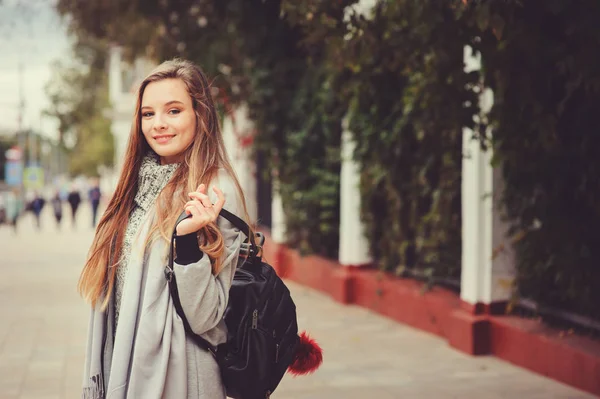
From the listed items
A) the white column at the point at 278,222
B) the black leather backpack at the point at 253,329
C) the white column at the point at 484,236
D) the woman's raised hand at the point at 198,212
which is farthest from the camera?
the white column at the point at 278,222

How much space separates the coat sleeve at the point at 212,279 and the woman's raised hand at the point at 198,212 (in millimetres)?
86

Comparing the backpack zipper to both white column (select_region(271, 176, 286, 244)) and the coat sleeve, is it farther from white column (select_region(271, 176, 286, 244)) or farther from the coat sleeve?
white column (select_region(271, 176, 286, 244))

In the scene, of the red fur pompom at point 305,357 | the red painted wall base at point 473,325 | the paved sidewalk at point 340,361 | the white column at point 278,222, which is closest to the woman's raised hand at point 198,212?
the red fur pompom at point 305,357

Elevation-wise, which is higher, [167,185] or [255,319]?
[167,185]

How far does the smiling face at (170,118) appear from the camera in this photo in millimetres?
2777

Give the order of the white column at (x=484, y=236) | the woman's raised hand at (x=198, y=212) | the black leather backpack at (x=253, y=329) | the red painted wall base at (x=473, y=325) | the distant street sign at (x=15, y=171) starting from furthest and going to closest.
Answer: the distant street sign at (x=15, y=171), the white column at (x=484, y=236), the red painted wall base at (x=473, y=325), the black leather backpack at (x=253, y=329), the woman's raised hand at (x=198, y=212)

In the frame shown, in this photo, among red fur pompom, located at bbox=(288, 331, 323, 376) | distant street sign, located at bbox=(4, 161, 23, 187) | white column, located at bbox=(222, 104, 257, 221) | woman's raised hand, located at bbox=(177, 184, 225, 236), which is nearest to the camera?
woman's raised hand, located at bbox=(177, 184, 225, 236)

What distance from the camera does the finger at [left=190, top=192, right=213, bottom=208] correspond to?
2590 millimetres

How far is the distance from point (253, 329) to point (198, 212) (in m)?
0.43

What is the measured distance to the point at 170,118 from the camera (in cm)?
278

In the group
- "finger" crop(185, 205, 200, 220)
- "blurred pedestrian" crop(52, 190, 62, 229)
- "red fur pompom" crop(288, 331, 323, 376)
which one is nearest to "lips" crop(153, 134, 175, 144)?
"finger" crop(185, 205, 200, 220)

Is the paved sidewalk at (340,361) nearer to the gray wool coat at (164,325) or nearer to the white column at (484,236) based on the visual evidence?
the white column at (484,236)

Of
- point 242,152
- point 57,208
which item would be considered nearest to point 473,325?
point 242,152

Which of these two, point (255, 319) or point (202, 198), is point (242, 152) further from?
point (202, 198)
